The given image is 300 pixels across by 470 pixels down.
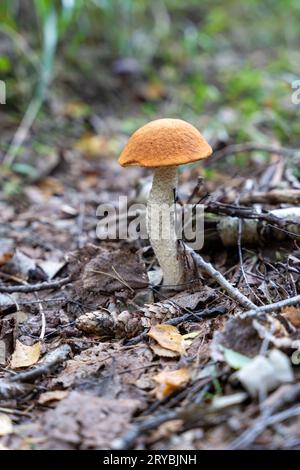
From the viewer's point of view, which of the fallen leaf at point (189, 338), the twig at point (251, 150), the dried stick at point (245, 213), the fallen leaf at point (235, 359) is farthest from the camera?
the twig at point (251, 150)

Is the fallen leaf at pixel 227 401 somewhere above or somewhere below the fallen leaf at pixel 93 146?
below

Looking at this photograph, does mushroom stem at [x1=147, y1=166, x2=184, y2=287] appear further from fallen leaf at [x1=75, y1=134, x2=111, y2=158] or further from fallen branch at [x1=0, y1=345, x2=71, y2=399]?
fallen leaf at [x1=75, y1=134, x2=111, y2=158]

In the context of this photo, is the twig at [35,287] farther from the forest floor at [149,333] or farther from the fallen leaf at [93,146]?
the fallen leaf at [93,146]

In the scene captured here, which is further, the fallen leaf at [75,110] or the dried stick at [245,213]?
the fallen leaf at [75,110]

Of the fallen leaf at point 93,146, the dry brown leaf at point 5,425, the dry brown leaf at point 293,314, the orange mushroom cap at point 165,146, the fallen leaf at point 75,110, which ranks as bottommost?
the dry brown leaf at point 5,425

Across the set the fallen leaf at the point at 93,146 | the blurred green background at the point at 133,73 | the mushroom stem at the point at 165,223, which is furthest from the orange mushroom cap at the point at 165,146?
the fallen leaf at the point at 93,146

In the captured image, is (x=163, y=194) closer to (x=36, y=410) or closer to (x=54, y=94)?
(x=36, y=410)

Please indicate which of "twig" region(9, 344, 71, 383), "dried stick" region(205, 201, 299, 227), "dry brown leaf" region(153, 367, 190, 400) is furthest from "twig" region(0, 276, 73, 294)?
"dry brown leaf" region(153, 367, 190, 400)
